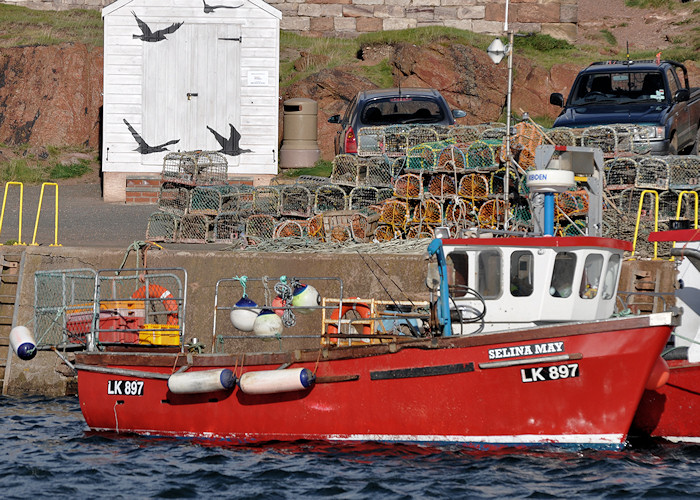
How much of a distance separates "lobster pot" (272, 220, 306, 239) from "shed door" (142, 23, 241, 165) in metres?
4.92

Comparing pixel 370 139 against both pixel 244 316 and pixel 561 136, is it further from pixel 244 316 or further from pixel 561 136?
pixel 244 316

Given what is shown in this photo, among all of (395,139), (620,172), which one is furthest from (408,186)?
(620,172)

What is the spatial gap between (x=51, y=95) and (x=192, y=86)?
5.33 metres

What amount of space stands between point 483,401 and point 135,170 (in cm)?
1153

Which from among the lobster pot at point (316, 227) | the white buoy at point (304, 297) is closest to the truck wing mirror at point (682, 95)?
the lobster pot at point (316, 227)

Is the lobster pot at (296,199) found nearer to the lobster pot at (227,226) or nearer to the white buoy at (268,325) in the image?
the lobster pot at (227,226)

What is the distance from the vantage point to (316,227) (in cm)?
1504

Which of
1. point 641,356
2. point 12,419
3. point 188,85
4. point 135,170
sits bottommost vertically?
point 12,419

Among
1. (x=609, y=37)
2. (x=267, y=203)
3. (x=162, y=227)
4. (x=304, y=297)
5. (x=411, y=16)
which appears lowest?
(x=304, y=297)

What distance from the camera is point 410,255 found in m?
13.0

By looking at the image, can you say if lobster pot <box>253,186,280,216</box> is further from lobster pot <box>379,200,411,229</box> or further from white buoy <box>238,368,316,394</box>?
white buoy <box>238,368,316,394</box>

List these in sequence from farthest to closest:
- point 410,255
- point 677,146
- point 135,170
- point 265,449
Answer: point 135,170 < point 677,146 < point 410,255 < point 265,449

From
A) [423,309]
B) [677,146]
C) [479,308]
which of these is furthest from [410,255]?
[677,146]

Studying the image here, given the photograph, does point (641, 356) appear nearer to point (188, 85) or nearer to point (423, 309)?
point (423, 309)
